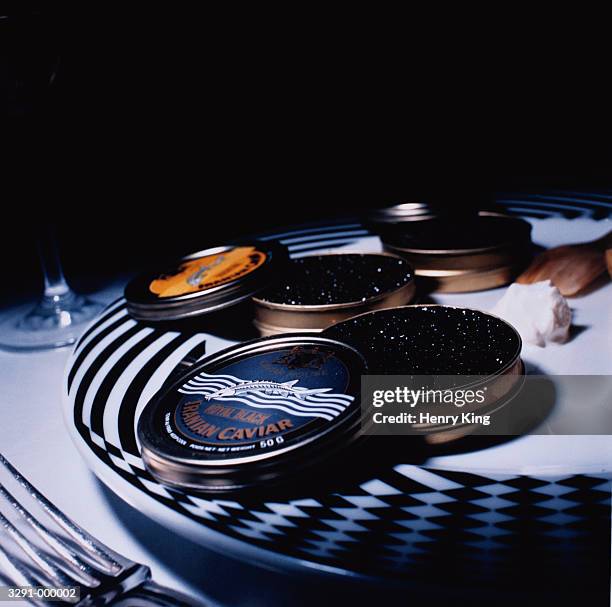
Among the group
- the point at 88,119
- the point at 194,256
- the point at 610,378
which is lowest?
the point at 610,378

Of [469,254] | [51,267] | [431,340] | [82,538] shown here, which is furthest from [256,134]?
[82,538]

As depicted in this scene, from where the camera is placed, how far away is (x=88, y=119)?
1.52 meters

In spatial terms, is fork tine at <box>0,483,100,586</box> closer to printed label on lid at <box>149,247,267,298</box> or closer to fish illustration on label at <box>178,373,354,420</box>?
fish illustration on label at <box>178,373,354,420</box>

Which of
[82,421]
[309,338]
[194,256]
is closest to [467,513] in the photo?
[309,338]

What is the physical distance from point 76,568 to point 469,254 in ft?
2.07

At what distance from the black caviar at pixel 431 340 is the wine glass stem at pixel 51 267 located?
50 cm

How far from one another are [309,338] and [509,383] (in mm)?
199

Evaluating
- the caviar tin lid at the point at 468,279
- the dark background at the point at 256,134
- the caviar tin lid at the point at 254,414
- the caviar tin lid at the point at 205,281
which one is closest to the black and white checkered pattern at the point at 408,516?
the caviar tin lid at the point at 254,414

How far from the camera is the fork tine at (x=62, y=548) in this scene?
0.50 meters

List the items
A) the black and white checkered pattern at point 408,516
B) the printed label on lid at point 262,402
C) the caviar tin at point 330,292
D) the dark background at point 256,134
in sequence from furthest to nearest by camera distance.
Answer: the dark background at point 256,134 < the caviar tin at point 330,292 < the printed label on lid at point 262,402 < the black and white checkered pattern at point 408,516

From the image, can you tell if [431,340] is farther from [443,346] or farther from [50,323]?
[50,323]

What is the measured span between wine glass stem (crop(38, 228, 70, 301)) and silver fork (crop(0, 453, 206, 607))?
0.57m

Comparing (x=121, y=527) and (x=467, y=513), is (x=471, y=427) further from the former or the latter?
(x=121, y=527)

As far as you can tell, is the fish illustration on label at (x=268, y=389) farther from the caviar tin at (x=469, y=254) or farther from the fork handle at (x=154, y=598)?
the caviar tin at (x=469, y=254)
